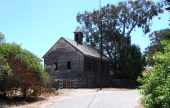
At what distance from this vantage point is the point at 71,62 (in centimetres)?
3925

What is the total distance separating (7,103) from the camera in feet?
51.7

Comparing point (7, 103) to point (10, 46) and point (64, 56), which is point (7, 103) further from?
point (64, 56)

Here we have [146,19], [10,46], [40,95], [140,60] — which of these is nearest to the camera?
[10,46]

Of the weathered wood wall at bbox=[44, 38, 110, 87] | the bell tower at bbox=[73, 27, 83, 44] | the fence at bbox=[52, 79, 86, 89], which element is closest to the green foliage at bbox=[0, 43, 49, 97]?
the fence at bbox=[52, 79, 86, 89]

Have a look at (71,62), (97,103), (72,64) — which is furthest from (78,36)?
(97,103)

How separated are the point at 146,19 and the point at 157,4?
402cm

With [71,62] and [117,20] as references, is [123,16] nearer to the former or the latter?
[117,20]

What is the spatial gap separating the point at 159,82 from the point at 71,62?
30437 millimetres

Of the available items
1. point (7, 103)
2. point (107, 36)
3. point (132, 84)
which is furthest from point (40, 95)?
point (107, 36)

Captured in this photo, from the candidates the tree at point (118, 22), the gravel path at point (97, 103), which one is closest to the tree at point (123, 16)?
the tree at point (118, 22)

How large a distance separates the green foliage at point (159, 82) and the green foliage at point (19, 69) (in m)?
9.45

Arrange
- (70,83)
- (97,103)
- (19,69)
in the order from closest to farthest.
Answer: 1. (97,103)
2. (19,69)
3. (70,83)

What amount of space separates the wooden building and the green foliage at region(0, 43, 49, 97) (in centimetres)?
1863

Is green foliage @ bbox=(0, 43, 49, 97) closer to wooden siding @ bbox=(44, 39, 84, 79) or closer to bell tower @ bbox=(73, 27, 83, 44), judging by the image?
wooden siding @ bbox=(44, 39, 84, 79)
